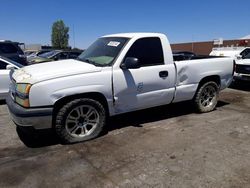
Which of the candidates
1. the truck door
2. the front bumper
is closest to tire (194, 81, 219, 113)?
the truck door

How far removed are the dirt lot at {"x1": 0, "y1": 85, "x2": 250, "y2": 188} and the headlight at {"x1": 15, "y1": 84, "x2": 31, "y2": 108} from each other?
774 mm

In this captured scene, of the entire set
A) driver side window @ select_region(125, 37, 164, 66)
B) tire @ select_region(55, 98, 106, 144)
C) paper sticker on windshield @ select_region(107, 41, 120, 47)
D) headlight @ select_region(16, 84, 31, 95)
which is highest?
paper sticker on windshield @ select_region(107, 41, 120, 47)

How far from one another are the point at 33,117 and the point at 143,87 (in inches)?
80.7

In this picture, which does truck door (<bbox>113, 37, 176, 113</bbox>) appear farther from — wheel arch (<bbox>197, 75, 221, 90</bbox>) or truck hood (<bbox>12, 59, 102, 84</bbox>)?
wheel arch (<bbox>197, 75, 221, 90</bbox>)

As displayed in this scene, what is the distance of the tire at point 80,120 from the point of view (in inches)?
171

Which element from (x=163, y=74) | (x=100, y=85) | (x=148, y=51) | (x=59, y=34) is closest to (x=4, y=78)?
(x=100, y=85)

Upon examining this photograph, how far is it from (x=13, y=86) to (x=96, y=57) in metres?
1.58

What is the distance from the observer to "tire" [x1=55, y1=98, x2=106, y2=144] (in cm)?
436

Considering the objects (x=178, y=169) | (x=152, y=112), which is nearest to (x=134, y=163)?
(x=178, y=169)

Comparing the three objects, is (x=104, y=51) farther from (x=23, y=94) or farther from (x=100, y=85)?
(x=23, y=94)

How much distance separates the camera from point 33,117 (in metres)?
4.11

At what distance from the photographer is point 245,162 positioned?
3881 millimetres

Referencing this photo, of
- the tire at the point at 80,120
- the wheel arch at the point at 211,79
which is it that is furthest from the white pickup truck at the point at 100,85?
the wheel arch at the point at 211,79

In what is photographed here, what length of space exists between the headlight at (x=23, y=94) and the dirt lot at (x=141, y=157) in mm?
774
